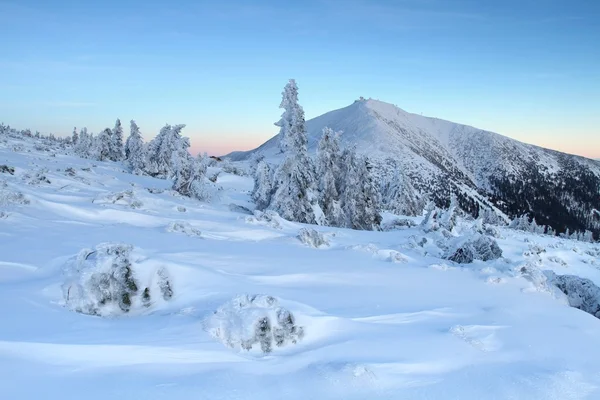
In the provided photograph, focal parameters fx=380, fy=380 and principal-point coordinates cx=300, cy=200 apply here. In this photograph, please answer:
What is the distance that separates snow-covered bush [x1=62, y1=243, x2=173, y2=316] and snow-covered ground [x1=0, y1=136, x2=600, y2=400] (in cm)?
13

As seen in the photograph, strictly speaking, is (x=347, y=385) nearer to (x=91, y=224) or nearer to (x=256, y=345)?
(x=256, y=345)

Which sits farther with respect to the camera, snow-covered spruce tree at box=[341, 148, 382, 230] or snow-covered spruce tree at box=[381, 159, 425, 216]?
snow-covered spruce tree at box=[381, 159, 425, 216]

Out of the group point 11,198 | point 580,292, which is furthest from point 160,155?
point 580,292

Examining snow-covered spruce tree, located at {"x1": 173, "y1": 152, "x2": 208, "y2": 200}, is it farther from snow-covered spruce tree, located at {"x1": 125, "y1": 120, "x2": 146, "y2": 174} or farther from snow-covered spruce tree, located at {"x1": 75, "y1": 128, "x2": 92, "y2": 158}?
snow-covered spruce tree, located at {"x1": 75, "y1": 128, "x2": 92, "y2": 158}

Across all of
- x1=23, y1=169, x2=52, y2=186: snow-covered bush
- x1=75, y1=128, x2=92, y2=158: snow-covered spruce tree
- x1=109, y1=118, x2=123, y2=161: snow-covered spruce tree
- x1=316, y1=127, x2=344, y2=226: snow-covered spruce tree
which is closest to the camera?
x1=23, y1=169, x2=52, y2=186: snow-covered bush

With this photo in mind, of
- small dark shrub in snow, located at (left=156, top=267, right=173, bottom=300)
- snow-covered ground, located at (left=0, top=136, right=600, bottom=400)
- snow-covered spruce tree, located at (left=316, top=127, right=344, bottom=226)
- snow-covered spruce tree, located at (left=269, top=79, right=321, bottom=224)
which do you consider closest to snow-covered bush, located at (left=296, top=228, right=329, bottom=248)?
snow-covered ground, located at (left=0, top=136, right=600, bottom=400)

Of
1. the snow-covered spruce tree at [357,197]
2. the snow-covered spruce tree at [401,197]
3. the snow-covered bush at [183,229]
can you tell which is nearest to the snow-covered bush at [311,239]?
the snow-covered bush at [183,229]

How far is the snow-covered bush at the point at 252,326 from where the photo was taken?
471 cm

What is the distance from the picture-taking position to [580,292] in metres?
9.59

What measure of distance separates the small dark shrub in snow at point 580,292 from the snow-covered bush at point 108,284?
962 centimetres

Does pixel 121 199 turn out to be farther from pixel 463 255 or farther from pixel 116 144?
pixel 116 144

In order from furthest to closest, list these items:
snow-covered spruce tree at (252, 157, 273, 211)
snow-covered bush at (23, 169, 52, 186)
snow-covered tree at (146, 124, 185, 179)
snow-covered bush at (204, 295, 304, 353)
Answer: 1. snow-covered tree at (146, 124, 185, 179)
2. snow-covered spruce tree at (252, 157, 273, 211)
3. snow-covered bush at (23, 169, 52, 186)
4. snow-covered bush at (204, 295, 304, 353)

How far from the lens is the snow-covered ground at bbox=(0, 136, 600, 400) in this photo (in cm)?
370

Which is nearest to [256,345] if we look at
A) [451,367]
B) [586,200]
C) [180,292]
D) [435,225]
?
[180,292]
